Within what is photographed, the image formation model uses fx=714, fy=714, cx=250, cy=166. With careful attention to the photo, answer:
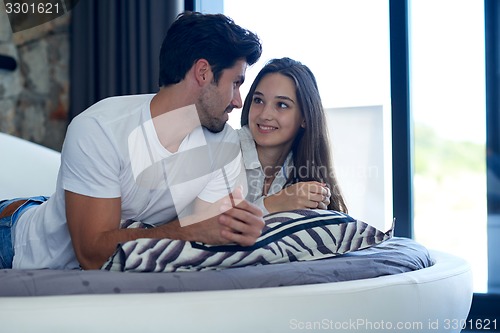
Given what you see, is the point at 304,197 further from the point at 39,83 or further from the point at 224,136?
the point at 39,83

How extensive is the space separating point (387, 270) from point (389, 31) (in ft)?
6.09

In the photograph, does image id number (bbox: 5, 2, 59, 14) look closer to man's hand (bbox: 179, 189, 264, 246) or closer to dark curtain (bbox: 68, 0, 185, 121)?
dark curtain (bbox: 68, 0, 185, 121)

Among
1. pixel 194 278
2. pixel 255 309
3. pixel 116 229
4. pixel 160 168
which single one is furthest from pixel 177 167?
pixel 255 309

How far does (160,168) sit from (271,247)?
0.38 metres

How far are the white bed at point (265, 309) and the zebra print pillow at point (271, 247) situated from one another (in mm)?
127

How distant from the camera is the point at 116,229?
1653 millimetres

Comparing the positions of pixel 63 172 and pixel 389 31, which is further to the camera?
pixel 389 31

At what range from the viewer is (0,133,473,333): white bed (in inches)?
52.6

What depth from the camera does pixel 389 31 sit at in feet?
10.8

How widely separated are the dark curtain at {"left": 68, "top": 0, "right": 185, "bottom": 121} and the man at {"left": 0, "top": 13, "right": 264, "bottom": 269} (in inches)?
58.6

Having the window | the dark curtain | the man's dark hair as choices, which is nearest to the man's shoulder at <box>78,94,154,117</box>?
the man's dark hair

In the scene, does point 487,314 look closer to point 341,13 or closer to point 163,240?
point 341,13

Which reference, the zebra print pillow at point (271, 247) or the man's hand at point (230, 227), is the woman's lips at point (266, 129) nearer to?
the zebra print pillow at point (271, 247)

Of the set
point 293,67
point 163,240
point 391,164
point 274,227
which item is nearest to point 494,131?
point 391,164
